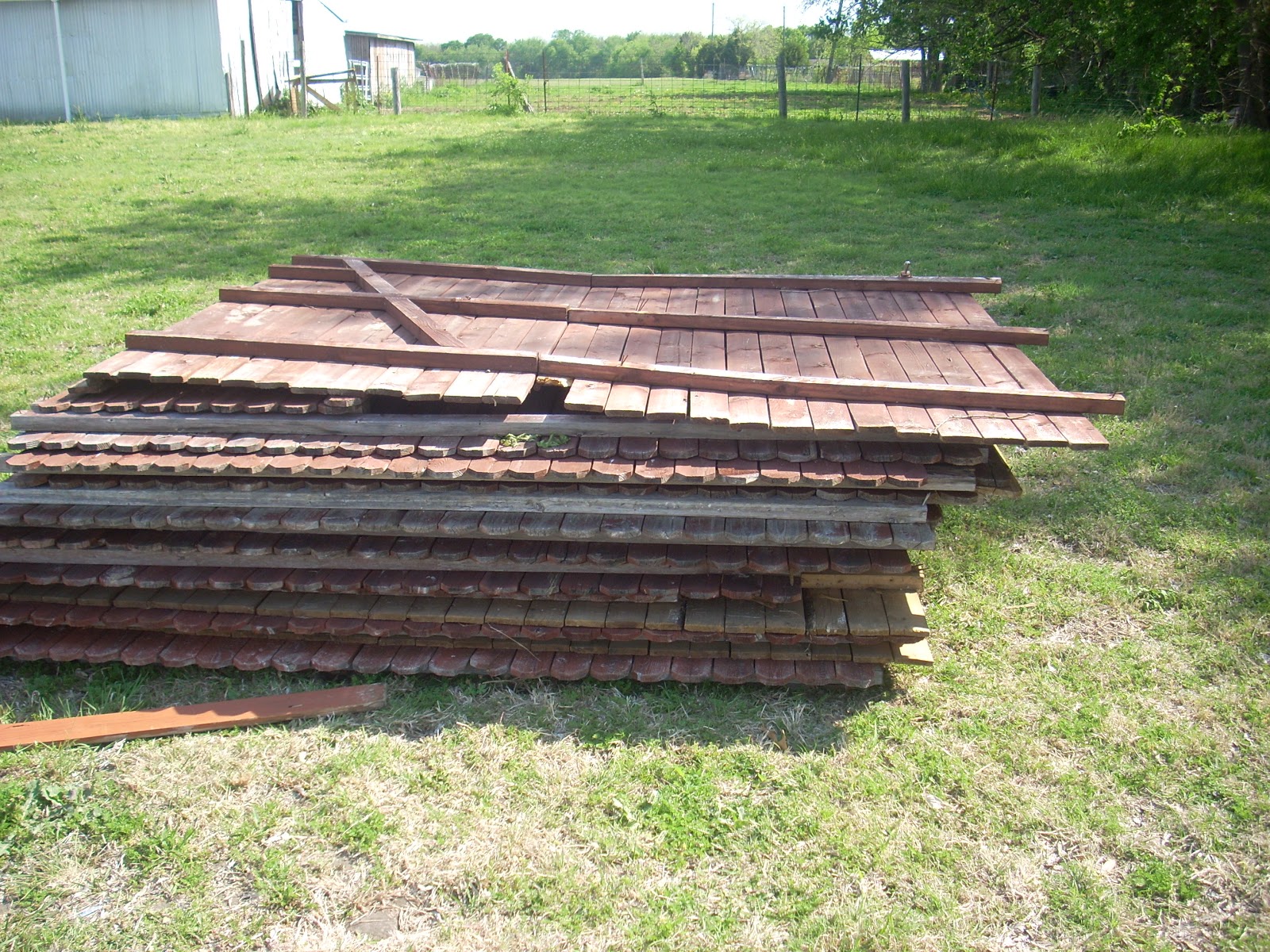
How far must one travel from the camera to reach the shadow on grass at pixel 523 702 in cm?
349

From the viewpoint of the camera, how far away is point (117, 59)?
21.4 metres

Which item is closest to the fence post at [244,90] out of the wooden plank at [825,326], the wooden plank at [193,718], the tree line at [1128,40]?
the tree line at [1128,40]

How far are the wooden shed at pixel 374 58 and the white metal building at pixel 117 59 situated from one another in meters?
8.46

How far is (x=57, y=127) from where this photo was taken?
62.1 ft

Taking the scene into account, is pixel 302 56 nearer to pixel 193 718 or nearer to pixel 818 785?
pixel 193 718

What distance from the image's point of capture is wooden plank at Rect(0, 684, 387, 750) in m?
3.45

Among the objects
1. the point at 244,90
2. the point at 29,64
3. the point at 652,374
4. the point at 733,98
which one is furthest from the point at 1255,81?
the point at 29,64

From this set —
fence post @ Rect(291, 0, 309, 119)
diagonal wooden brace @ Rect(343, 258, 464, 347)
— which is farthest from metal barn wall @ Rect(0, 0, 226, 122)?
diagonal wooden brace @ Rect(343, 258, 464, 347)

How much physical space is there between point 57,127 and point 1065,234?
19.2m

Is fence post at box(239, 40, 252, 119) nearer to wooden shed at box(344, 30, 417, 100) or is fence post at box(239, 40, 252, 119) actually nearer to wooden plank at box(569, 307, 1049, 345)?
wooden shed at box(344, 30, 417, 100)

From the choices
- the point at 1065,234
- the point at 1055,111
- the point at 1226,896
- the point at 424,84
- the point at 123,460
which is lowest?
the point at 1226,896

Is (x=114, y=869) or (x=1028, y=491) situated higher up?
(x=1028, y=491)

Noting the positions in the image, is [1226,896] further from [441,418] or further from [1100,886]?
[441,418]

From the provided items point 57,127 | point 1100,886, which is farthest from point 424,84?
point 1100,886
